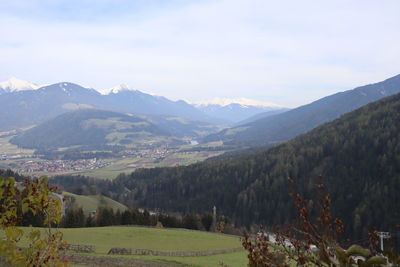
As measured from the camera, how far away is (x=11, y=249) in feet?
20.7

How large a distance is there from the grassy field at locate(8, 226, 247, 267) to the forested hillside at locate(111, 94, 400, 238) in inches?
2296

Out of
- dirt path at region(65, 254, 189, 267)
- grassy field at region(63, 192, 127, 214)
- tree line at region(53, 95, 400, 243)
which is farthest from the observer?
tree line at region(53, 95, 400, 243)

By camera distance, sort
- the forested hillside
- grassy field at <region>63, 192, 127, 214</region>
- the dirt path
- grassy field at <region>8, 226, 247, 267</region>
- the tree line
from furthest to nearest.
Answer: the tree line < the forested hillside < grassy field at <region>63, 192, 127, 214</region> < grassy field at <region>8, 226, 247, 267</region> < the dirt path

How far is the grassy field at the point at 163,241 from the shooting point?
3684 centimetres

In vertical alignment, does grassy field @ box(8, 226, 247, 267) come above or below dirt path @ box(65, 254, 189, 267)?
below

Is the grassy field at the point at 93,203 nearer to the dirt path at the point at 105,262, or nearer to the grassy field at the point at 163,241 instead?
the grassy field at the point at 163,241

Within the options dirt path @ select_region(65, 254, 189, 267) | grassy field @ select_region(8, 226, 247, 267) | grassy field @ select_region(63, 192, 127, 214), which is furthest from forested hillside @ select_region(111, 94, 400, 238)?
dirt path @ select_region(65, 254, 189, 267)

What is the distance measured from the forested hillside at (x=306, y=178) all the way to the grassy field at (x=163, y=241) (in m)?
58.3

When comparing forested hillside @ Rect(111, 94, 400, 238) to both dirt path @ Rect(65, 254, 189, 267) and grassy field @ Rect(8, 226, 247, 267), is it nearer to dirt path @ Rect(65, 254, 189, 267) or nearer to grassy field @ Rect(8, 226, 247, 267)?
grassy field @ Rect(8, 226, 247, 267)

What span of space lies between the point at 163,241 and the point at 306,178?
9794 cm

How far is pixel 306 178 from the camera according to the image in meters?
134

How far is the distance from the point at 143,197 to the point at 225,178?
33.8m

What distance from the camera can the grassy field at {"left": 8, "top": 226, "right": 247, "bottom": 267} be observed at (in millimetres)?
36844

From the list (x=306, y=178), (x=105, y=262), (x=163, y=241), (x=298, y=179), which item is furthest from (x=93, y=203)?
(x=105, y=262)
